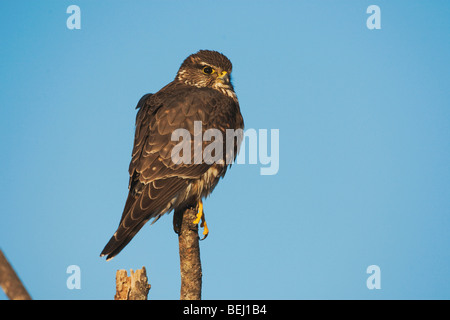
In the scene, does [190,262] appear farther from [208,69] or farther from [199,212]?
[208,69]

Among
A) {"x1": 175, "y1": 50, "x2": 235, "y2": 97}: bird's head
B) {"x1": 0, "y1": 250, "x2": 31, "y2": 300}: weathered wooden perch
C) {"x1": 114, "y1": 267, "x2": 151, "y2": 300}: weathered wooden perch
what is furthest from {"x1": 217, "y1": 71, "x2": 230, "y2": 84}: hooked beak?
{"x1": 0, "y1": 250, "x2": 31, "y2": 300}: weathered wooden perch

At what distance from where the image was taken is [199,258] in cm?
459

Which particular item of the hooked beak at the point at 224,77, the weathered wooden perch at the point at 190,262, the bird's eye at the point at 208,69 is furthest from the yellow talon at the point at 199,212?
the bird's eye at the point at 208,69

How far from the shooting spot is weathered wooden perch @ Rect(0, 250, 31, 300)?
1.96 m

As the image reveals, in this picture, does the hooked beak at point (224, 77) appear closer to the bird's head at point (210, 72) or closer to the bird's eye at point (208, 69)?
the bird's head at point (210, 72)

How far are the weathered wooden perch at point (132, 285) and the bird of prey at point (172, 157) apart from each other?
54 centimetres

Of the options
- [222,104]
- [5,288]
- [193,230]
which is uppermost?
[222,104]

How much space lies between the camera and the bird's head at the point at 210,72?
6164 millimetres

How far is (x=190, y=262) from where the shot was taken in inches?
178

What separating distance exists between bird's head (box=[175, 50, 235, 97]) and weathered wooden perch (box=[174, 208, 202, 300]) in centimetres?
204

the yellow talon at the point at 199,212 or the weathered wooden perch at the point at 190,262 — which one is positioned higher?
the yellow talon at the point at 199,212
